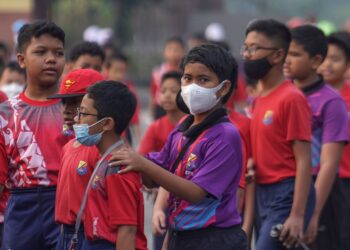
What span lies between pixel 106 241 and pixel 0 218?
5.30ft

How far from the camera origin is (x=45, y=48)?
7.43 metres

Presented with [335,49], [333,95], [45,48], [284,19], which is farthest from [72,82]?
[284,19]

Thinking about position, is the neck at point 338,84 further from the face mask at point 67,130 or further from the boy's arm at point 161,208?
the face mask at point 67,130

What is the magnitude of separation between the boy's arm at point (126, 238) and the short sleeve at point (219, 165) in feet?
1.38

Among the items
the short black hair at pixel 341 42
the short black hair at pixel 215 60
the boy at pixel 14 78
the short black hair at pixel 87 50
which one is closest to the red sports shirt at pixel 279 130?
the short black hair at pixel 215 60

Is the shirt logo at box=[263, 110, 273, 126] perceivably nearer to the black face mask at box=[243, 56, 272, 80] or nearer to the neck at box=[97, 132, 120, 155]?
the black face mask at box=[243, 56, 272, 80]

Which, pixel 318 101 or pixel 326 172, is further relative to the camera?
pixel 318 101

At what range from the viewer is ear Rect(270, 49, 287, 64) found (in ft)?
25.9

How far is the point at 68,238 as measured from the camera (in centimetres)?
656

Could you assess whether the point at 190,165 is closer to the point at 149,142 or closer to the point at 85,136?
the point at 85,136

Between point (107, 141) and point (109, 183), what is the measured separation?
25 centimetres

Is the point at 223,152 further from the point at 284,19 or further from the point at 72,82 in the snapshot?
the point at 284,19

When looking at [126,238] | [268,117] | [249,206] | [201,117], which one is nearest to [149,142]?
[249,206]

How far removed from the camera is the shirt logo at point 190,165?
252 inches
